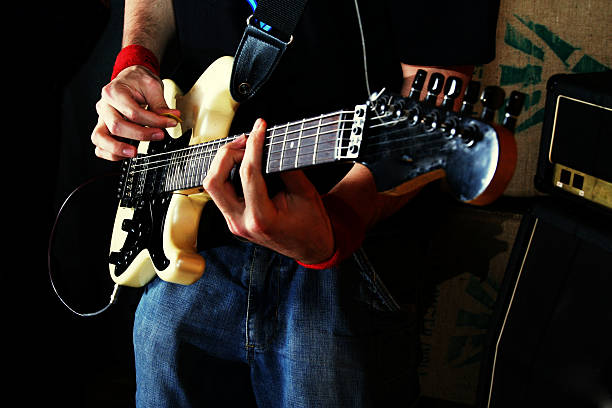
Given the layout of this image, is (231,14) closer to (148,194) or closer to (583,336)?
(148,194)

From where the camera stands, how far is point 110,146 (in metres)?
0.99

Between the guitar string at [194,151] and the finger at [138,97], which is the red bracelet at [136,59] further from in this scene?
the guitar string at [194,151]

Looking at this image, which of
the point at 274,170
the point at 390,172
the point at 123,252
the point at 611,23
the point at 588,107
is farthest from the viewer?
the point at 611,23

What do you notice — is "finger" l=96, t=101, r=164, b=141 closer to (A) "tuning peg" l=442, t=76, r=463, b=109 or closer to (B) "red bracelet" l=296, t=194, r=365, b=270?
(B) "red bracelet" l=296, t=194, r=365, b=270

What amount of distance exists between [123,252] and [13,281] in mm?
541

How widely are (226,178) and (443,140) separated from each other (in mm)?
315

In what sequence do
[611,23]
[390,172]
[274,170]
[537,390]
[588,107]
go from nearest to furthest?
[390,172], [274,170], [588,107], [537,390], [611,23]

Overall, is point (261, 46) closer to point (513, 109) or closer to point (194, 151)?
point (194, 151)

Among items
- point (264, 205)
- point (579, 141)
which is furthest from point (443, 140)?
point (579, 141)

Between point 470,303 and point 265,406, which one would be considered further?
point 470,303

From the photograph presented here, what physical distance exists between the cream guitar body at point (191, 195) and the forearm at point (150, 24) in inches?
9.5

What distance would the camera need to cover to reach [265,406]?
0.94 metres

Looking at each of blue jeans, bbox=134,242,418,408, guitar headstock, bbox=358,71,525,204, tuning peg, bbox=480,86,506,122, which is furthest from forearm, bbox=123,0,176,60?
tuning peg, bbox=480,86,506,122

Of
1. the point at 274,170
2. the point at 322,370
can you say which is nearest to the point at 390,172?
the point at 274,170
